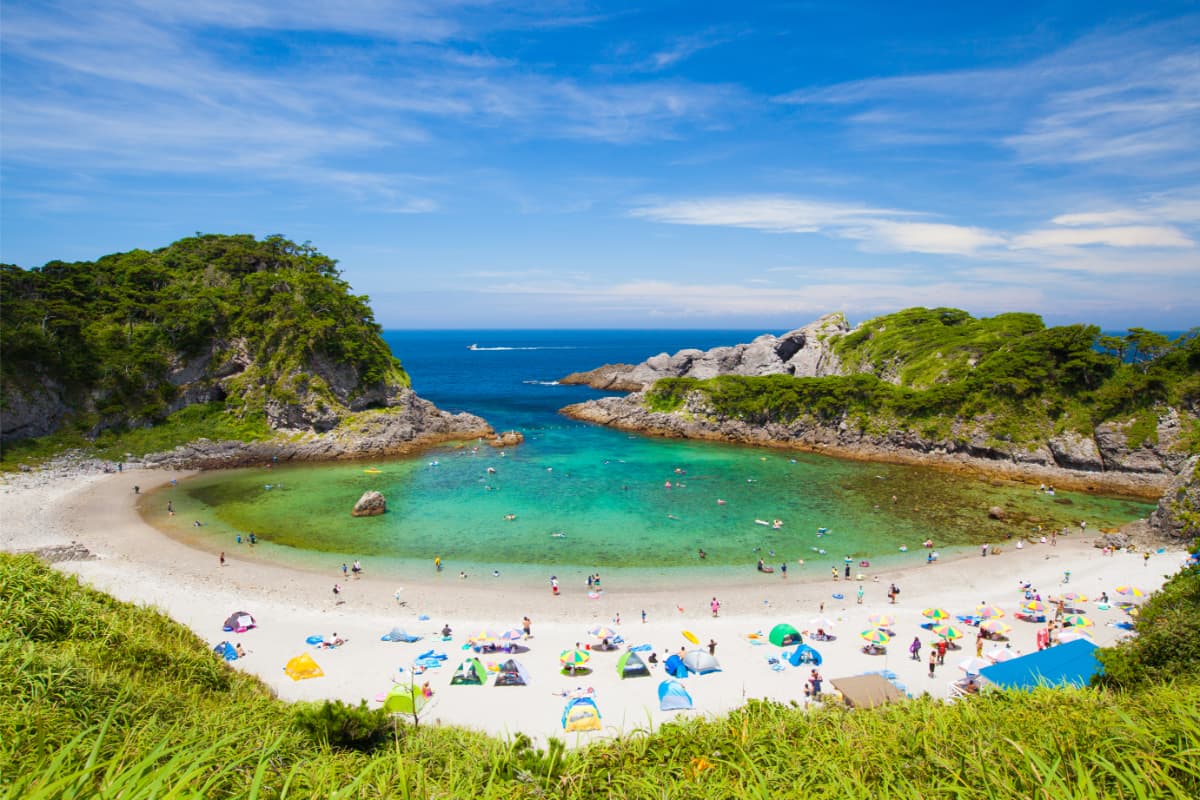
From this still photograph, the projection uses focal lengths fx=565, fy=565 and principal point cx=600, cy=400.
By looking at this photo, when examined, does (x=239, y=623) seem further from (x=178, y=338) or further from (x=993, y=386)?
(x=993, y=386)

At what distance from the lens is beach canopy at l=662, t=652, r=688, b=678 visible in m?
20.8

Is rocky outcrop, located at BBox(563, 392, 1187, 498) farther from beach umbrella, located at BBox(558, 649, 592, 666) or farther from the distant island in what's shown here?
beach umbrella, located at BBox(558, 649, 592, 666)

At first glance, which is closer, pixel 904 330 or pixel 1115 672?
pixel 1115 672

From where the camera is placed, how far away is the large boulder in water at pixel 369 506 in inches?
1588

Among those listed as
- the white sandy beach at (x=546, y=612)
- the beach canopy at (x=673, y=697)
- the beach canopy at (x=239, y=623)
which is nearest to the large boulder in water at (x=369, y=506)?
the white sandy beach at (x=546, y=612)

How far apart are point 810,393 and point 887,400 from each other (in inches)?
312

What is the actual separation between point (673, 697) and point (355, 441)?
50.1 metres

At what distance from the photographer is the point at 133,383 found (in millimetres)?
55094

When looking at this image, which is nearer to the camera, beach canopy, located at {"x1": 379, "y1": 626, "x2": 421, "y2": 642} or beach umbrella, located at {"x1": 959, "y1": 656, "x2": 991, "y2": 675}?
beach umbrella, located at {"x1": 959, "y1": 656, "x2": 991, "y2": 675}

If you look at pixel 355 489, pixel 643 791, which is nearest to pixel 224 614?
pixel 355 489

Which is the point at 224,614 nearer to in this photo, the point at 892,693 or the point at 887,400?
the point at 892,693

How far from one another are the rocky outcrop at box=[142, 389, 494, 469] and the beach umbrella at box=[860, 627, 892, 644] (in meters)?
48.9

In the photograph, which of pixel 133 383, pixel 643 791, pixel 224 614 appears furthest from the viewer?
pixel 133 383

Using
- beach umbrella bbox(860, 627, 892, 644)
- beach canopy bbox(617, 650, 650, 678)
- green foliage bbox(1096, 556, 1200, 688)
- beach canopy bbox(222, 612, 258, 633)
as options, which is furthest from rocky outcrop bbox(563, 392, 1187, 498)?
beach canopy bbox(222, 612, 258, 633)
